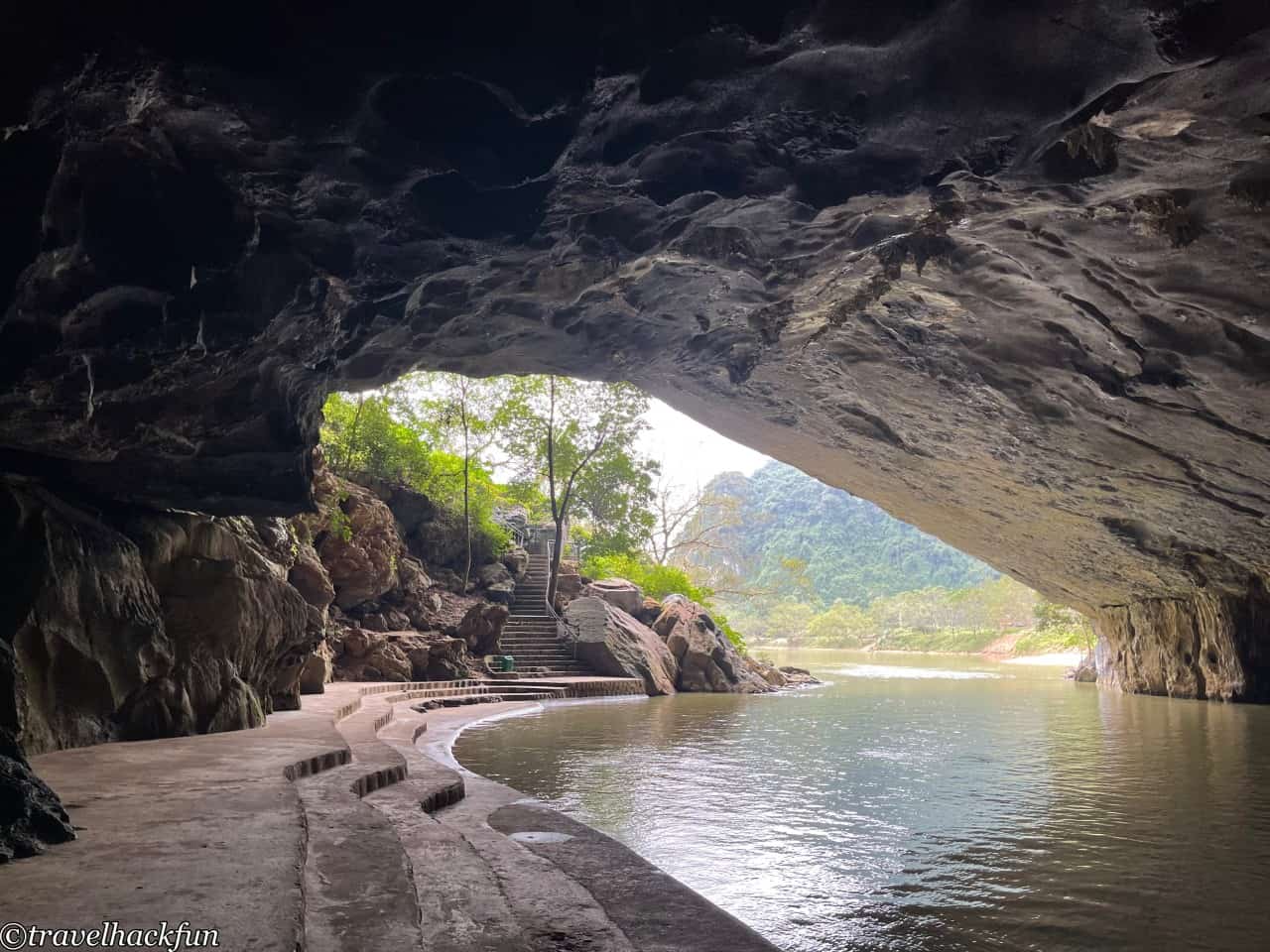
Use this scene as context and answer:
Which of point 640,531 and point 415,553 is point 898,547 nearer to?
point 640,531

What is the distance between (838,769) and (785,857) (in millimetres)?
3863

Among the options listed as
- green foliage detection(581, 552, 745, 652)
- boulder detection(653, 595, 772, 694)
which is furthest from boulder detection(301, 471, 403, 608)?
green foliage detection(581, 552, 745, 652)

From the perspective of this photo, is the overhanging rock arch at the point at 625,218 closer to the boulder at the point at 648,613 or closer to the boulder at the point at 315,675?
the boulder at the point at 315,675

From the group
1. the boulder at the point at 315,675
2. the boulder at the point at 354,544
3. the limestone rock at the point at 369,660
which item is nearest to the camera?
the boulder at the point at 315,675

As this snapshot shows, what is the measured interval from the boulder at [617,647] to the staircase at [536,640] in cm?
45

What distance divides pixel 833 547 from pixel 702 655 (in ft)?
329

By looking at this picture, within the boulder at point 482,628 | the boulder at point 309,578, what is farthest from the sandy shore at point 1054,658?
the boulder at point 309,578

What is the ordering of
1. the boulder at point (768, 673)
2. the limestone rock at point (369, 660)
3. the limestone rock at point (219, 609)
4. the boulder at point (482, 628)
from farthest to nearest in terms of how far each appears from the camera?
the boulder at point (768, 673) → the boulder at point (482, 628) → the limestone rock at point (369, 660) → the limestone rock at point (219, 609)

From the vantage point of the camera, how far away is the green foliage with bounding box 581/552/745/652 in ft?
94.7

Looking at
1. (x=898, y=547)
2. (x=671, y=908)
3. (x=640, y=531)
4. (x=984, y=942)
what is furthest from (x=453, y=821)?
(x=898, y=547)

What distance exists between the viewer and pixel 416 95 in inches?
166

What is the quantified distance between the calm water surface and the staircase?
6901 mm

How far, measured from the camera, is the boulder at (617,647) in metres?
20.3

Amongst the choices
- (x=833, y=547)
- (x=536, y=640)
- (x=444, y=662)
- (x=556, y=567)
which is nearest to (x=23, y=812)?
(x=444, y=662)
